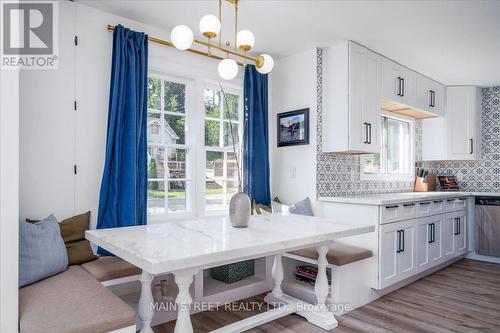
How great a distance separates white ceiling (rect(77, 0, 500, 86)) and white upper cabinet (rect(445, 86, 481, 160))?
1105mm

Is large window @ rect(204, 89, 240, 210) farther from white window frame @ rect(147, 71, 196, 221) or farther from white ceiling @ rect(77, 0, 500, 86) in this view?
white ceiling @ rect(77, 0, 500, 86)

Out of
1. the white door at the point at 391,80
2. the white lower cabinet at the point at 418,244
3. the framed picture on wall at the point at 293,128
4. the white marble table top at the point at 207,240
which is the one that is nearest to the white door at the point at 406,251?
the white lower cabinet at the point at 418,244

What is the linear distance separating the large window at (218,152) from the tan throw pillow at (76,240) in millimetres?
1256

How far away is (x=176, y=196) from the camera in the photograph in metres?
3.22

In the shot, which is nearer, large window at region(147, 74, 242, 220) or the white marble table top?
the white marble table top

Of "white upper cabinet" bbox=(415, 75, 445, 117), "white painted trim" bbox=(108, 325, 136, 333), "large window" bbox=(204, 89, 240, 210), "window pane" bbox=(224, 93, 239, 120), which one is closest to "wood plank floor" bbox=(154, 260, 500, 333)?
"white painted trim" bbox=(108, 325, 136, 333)

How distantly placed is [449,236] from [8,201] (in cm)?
459

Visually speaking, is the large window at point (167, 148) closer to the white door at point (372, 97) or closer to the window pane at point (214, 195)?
the window pane at point (214, 195)

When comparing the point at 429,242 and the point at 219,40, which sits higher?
the point at 219,40

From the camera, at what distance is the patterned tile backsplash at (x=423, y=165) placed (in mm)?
3569

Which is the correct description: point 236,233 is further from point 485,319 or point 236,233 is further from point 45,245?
point 485,319

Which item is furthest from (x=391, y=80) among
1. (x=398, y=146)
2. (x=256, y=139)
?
(x=256, y=139)

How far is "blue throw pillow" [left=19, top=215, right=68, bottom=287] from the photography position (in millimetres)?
1917

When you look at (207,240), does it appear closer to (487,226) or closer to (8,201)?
(8,201)
